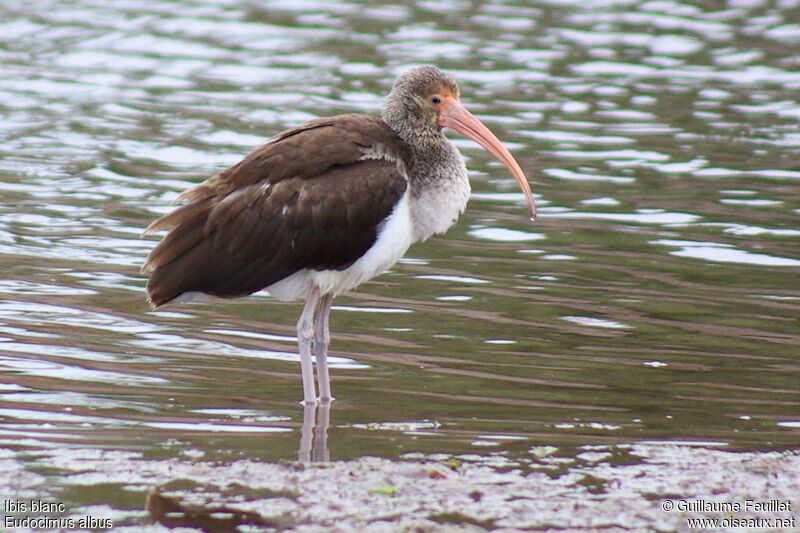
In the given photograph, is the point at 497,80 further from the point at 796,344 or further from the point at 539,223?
the point at 796,344

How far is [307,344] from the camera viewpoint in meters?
9.05

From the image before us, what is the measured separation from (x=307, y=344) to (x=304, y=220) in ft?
2.70

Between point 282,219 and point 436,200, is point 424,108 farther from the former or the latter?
point 282,219

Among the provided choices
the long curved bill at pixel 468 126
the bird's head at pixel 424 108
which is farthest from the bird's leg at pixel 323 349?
the long curved bill at pixel 468 126

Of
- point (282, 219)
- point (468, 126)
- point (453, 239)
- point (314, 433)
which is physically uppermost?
point (468, 126)

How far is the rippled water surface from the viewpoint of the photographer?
8.59 metres

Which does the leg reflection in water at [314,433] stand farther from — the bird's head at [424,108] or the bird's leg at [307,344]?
the bird's head at [424,108]

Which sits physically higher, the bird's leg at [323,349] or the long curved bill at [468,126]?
the long curved bill at [468,126]

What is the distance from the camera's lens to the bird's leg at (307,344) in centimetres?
884

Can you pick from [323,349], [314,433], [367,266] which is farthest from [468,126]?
[314,433]

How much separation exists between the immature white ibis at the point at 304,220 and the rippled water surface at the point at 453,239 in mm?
719

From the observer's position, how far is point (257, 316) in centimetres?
1103

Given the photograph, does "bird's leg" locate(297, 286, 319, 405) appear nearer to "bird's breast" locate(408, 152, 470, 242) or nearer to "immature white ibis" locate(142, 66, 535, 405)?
"immature white ibis" locate(142, 66, 535, 405)

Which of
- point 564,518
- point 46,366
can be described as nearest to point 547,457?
point 564,518
